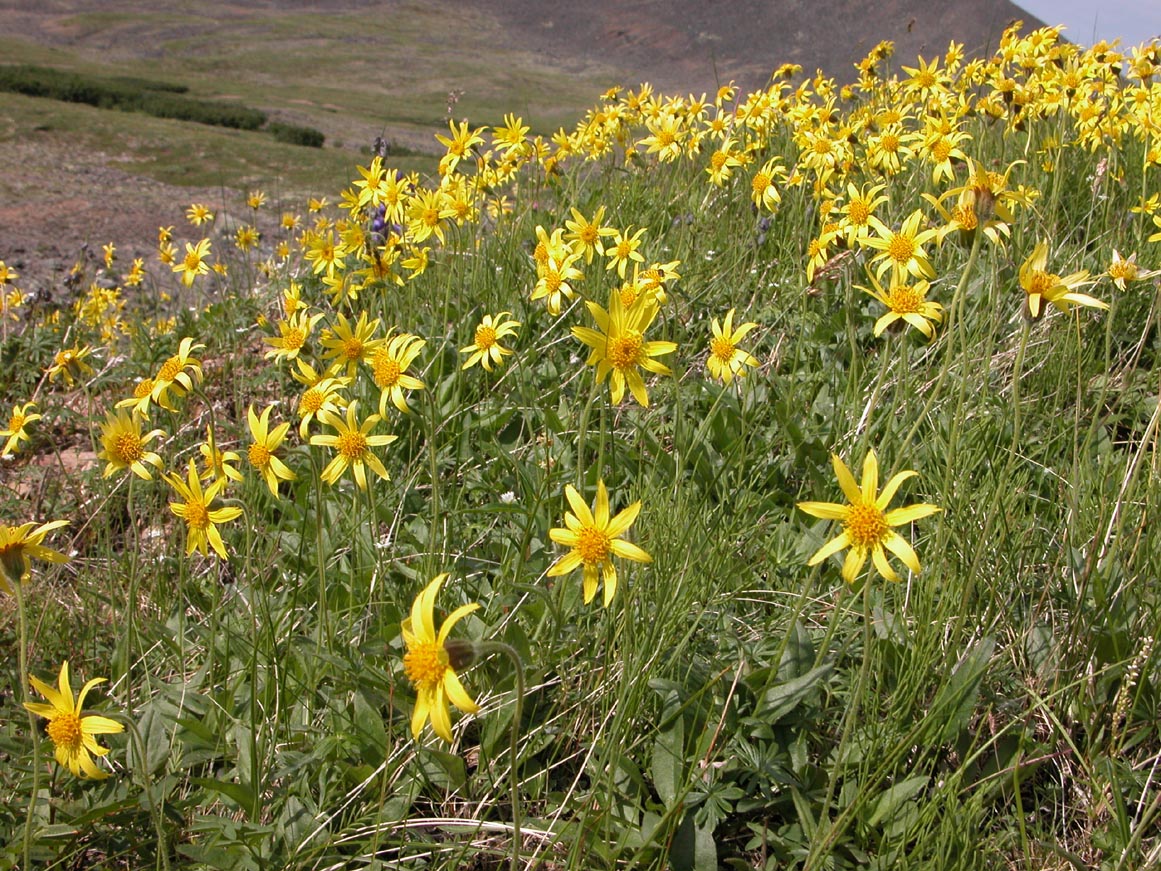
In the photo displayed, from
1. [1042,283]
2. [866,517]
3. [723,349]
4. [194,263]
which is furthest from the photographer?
Answer: [194,263]

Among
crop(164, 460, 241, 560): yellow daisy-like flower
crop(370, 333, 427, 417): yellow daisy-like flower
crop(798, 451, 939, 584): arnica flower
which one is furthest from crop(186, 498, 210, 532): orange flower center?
crop(798, 451, 939, 584): arnica flower

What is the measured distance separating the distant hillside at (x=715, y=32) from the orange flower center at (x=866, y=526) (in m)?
24.4

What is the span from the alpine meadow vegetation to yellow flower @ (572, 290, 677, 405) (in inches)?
0.4

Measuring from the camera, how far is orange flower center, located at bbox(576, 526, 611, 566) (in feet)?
5.11

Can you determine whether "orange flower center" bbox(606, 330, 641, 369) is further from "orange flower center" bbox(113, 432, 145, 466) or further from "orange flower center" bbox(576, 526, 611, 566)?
"orange flower center" bbox(113, 432, 145, 466)

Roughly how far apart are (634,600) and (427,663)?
828 mm

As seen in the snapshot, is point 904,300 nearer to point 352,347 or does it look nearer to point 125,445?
point 352,347

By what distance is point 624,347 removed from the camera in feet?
6.13

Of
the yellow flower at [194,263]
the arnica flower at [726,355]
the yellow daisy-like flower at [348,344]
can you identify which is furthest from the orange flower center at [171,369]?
the yellow flower at [194,263]

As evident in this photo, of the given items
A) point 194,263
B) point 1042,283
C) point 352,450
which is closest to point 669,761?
point 352,450

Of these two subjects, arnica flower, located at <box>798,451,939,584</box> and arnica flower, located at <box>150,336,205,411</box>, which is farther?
arnica flower, located at <box>150,336,205,411</box>

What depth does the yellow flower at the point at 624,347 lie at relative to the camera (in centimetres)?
183

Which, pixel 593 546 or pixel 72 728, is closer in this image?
pixel 593 546

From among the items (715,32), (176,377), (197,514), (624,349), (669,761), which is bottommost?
(669,761)
